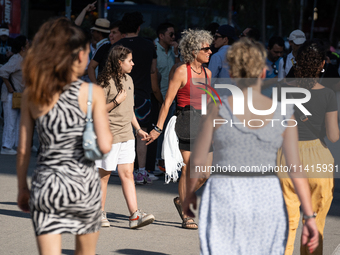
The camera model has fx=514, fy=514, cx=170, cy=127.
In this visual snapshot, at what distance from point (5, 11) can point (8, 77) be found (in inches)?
231

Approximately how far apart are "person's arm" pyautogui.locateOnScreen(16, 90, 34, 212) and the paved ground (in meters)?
1.85

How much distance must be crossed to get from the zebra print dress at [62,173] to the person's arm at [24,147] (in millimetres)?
87

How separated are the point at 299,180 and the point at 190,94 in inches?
95.7

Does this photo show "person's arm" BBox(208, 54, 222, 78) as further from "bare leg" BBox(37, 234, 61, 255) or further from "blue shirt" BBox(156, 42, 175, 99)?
"bare leg" BBox(37, 234, 61, 255)

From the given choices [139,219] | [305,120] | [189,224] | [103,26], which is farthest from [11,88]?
[305,120]

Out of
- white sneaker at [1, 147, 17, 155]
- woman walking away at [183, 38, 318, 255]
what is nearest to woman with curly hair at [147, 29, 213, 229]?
woman walking away at [183, 38, 318, 255]

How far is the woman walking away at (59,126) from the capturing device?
2.60 meters

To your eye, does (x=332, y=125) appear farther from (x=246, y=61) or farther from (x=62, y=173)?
(x=62, y=173)

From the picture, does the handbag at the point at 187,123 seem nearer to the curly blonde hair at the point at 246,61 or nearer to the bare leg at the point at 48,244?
the curly blonde hair at the point at 246,61

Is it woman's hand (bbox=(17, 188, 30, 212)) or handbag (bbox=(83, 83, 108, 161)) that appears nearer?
handbag (bbox=(83, 83, 108, 161))

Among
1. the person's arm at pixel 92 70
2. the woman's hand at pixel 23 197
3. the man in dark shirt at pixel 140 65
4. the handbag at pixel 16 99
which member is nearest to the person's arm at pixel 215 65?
the man in dark shirt at pixel 140 65

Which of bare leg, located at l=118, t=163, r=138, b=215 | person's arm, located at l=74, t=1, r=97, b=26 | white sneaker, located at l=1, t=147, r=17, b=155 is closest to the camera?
bare leg, located at l=118, t=163, r=138, b=215

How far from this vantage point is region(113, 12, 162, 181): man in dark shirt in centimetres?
684

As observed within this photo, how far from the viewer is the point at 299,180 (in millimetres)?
2836
